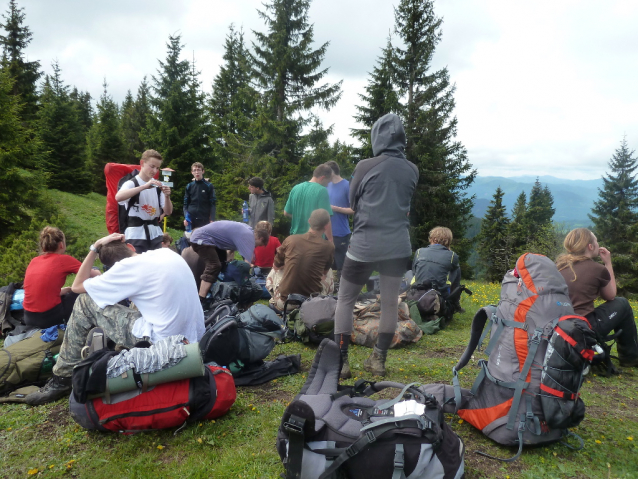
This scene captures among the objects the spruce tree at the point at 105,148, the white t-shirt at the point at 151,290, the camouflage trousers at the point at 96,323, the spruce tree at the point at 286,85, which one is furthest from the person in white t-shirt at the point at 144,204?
the spruce tree at the point at 105,148

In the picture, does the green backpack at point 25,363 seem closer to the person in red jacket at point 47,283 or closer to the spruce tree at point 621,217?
the person in red jacket at point 47,283

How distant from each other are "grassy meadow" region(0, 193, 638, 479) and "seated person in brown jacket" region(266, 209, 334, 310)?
190 cm

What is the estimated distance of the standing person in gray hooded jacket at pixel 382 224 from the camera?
353 centimetres

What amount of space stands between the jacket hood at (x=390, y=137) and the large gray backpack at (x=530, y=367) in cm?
140

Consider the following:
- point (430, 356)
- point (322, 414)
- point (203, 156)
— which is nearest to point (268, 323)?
point (430, 356)

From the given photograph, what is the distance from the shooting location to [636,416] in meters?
3.44

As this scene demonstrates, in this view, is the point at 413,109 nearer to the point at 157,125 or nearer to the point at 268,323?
the point at 157,125

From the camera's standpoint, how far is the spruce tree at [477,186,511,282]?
1549 inches

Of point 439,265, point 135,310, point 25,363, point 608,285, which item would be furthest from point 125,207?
point 608,285

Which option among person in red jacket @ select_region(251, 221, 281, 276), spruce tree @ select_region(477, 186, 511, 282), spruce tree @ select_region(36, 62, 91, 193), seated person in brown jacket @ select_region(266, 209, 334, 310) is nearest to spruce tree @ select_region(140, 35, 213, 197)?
spruce tree @ select_region(36, 62, 91, 193)

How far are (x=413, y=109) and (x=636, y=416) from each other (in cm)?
2165

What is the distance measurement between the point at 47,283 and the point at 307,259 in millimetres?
3017

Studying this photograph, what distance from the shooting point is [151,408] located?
284 centimetres

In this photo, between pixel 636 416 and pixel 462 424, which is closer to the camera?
pixel 462 424
